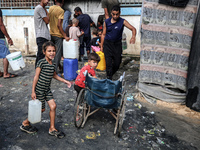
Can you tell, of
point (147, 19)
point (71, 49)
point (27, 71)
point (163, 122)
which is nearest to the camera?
point (163, 122)

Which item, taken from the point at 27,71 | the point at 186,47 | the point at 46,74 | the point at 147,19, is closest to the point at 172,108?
the point at 186,47

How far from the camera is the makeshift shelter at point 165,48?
3.74 meters

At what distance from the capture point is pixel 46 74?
267cm

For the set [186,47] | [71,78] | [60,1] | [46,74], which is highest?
[60,1]

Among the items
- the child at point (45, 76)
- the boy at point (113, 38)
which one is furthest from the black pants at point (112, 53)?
the child at point (45, 76)

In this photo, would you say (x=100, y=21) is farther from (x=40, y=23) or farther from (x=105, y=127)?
(x=105, y=127)

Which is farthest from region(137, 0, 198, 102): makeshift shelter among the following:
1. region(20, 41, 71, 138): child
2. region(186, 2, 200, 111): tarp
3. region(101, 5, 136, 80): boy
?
region(20, 41, 71, 138): child

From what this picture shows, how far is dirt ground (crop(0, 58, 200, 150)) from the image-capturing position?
2686 millimetres

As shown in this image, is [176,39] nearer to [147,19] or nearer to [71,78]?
[147,19]

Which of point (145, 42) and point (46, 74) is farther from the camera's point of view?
point (145, 42)

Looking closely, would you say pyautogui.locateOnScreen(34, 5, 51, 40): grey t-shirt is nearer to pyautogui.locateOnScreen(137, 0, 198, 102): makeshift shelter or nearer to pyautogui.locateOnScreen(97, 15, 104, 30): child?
pyautogui.locateOnScreen(137, 0, 198, 102): makeshift shelter

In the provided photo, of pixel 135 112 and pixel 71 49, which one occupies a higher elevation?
pixel 71 49

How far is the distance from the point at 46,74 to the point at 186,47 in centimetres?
287

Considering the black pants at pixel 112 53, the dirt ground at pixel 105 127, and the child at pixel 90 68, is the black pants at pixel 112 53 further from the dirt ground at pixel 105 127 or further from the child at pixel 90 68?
the child at pixel 90 68
